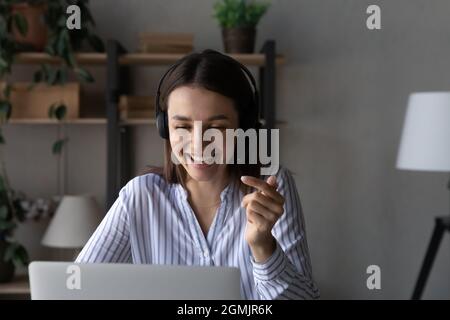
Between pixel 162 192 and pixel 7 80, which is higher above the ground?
pixel 7 80

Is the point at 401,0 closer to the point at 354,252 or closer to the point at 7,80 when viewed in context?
the point at 354,252

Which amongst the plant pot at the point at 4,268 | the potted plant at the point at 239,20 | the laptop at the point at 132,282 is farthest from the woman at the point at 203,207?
the plant pot at the point at 4,268

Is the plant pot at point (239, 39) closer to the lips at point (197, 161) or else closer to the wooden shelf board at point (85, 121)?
the wooden shelf board at point (85, 121)

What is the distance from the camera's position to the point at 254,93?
78cm

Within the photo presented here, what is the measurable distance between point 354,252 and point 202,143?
62 cm

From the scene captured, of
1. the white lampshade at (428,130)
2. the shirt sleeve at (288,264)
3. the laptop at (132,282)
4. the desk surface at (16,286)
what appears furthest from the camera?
the desk surface at (16,286)

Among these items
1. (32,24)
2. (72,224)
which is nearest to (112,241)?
(72,224)

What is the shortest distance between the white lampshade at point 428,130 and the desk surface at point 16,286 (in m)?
1.03

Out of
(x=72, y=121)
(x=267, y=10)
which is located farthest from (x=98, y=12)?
(x=267, y=10)

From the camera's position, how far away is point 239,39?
4.86 ft

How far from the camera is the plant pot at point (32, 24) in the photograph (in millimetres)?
1495

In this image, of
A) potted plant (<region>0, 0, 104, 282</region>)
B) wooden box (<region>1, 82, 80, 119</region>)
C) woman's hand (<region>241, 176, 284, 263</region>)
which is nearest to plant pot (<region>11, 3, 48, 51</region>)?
potted plant (<region>0, 0, 104, 282</region>)

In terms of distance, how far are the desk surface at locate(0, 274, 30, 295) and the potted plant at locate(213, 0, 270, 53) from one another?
83 centimetres

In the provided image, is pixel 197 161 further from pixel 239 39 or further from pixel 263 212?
pixel 239 39
